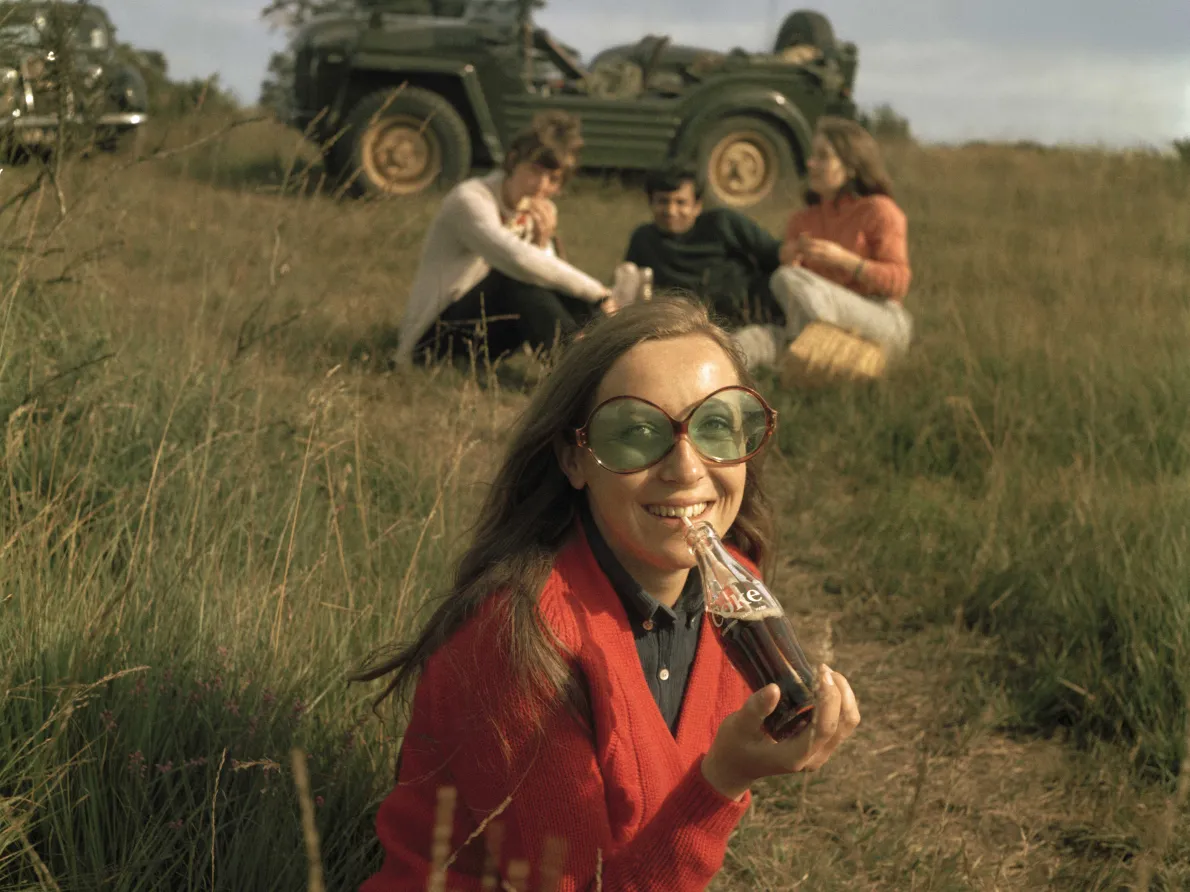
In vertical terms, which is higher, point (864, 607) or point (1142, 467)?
point (1142, 467)

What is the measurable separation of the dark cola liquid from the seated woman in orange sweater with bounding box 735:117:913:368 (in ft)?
13.8

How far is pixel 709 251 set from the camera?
20.5 ft

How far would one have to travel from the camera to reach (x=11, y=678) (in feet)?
6.95

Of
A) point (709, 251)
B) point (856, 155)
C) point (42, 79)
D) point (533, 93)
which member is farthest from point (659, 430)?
point (533, 93)

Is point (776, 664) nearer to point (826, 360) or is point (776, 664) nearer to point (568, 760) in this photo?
point (568, 760)

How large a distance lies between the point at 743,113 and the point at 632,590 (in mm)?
9986

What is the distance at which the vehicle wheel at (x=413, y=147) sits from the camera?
9.93 m

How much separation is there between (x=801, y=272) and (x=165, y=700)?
4.12 meters

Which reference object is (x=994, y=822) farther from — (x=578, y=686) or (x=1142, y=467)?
(x=1142, y=467)

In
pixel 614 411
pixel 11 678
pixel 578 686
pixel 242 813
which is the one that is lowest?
pixel 242 813

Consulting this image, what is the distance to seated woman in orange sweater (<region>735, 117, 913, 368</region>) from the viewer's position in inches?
224

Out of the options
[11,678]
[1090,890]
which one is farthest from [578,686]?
[1090,890]

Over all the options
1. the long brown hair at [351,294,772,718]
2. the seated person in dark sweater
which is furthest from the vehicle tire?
the long brown hair at [351,294,772,718]

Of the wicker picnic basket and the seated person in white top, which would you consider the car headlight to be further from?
the wicker picnic basket
